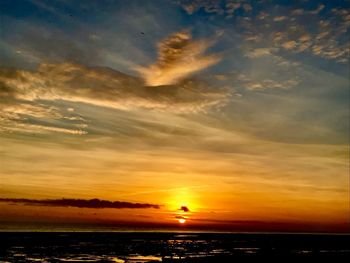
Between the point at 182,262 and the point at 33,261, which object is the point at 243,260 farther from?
the point at 33,261

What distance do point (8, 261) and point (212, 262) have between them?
25.1 m

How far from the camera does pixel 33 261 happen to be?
47.3 meters

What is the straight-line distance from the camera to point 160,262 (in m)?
48.3

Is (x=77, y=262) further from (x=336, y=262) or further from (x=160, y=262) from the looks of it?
(x=336, y=262)

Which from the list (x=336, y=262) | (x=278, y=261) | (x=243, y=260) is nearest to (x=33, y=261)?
(x=243, y=260)

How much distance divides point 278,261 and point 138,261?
63.8 ft

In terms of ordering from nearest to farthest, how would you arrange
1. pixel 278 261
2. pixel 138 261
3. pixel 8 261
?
pixel 8 261, pixel 138 261, pixel 278 261

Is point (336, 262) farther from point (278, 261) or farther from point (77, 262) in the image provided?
point (77, 262)

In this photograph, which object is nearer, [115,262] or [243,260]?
[115,262]

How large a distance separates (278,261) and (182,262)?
1507cm

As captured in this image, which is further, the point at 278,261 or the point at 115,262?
the point at 278,261

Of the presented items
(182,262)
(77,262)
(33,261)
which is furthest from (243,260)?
(33,261)

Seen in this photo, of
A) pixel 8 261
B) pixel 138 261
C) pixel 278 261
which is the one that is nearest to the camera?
pixel 8 261

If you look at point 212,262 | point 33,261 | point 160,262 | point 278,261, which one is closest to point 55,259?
point 33,261
